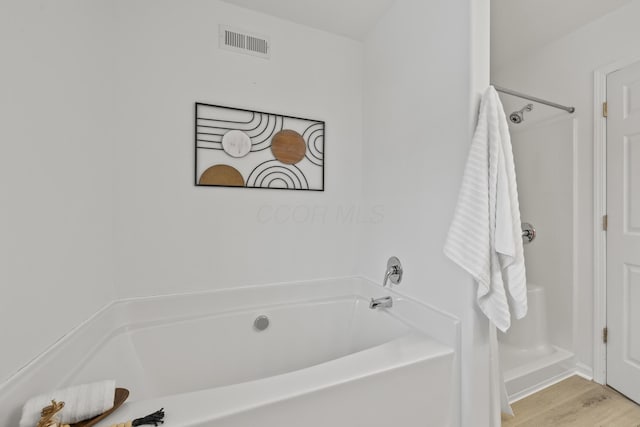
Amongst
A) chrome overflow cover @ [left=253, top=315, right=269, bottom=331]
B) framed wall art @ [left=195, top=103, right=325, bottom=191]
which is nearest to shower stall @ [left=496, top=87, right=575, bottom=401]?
framed wall art @ [left=195, top=103, right=325, bottom=191]

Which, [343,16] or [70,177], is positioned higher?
[343,16]

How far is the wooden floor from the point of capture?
4.74 feet

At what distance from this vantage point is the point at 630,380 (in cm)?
163


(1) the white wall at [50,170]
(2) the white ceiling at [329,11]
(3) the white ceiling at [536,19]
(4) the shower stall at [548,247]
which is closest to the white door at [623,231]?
(4) the shower stall at [548,247]

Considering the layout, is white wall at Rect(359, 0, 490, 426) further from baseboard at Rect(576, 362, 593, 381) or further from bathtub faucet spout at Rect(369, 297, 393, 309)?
baseboard at Rect(576, 362, 593, 381)

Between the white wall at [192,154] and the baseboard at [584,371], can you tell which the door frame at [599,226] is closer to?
the baseboard at [584,371]

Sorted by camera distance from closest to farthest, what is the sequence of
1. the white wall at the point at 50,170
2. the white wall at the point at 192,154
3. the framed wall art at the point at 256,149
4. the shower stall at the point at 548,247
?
the white wall at the point at 50,170 < the white wall at the point at 192,154 < the framed wall art at the point at 256,149 < the shower stall at the point at 548,247

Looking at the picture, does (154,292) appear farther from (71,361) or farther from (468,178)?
(468,178)

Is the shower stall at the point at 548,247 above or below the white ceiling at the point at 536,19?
below

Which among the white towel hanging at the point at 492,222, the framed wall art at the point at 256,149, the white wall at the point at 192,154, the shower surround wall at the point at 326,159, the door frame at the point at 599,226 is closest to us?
the white towel hanging at the point at 492,222

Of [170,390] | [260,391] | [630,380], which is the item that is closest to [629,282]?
[630,380]

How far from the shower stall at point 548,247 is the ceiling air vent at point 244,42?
5.52 feet

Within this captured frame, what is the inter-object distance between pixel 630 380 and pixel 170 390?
2653 millimetres

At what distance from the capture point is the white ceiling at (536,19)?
1672 millimetres
